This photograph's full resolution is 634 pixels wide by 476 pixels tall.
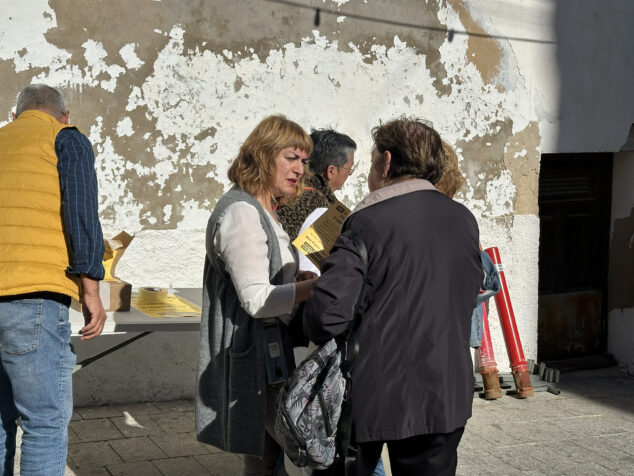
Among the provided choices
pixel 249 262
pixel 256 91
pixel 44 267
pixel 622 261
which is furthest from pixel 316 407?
pixel 622 261

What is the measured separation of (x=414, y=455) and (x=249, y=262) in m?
0.77

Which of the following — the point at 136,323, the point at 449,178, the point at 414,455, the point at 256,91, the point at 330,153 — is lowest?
the point at 414,455

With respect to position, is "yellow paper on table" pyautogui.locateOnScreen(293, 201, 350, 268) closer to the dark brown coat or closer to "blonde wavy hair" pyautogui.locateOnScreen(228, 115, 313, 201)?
"blonde wavy hair" pyautogui.locateOnScreen(228, 115, 313, 201)

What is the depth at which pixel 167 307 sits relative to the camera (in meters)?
3.82

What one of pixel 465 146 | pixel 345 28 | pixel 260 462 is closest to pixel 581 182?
pixel 465 146

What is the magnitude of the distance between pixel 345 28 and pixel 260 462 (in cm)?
342

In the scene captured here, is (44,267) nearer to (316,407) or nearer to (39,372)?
(39,372)

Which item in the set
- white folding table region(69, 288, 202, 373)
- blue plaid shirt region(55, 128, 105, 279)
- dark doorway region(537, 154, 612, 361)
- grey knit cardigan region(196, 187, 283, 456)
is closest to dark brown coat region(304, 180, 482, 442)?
grey knit cardigan region(196, 187, 283, 456)

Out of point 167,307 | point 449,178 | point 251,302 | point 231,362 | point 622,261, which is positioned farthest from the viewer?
point 622,261

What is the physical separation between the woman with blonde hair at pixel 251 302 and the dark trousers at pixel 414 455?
1.35 feet

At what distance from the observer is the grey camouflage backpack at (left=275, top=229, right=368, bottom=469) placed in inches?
97.4

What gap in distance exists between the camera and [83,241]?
2.83 meters

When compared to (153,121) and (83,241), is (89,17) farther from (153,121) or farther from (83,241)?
(83,241)

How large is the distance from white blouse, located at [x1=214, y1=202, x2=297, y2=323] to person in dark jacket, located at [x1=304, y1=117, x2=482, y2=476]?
24cm
